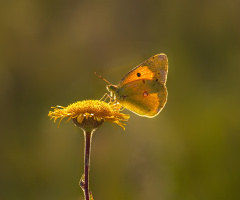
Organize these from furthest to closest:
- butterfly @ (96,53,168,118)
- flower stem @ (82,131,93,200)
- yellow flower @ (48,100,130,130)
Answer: butterfly @ (96,53,168,118)
yellow flower @ (48,100,130,130)
flower stem @ (82,131,93,200)

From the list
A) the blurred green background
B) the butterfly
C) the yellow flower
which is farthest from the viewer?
the blurred green background

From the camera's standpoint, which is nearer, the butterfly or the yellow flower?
the yellow flower

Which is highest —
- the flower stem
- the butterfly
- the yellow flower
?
the butterfly

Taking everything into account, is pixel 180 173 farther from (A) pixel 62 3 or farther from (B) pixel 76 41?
(A) pixel 62 3

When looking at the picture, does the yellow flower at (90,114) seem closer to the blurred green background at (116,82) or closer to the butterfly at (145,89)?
the butterfly at (145,89)

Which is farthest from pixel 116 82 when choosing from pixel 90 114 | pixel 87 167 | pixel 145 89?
pixel 87 167

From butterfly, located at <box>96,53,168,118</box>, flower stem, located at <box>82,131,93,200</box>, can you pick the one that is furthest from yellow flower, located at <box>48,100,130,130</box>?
butterfly, located at <box>96,53,168,118</box>

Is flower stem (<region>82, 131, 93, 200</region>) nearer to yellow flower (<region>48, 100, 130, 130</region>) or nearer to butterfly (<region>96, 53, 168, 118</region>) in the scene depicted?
yellow flower (<region>48, 100, 130, 130</region>)
